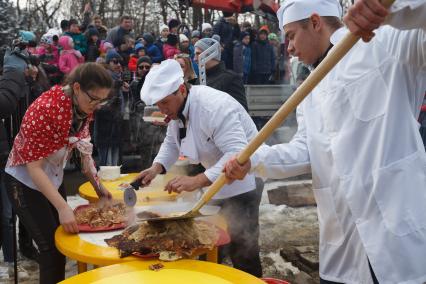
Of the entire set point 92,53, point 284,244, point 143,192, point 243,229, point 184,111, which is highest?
point 92,53

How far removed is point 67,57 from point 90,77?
5.66 meters

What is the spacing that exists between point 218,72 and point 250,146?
11.1ft

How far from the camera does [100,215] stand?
287 cm

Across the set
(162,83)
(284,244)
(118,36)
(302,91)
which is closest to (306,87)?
(302,91)

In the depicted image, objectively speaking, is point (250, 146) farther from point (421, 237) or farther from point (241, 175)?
point (421, 237)

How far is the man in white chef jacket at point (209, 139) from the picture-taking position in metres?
2.94

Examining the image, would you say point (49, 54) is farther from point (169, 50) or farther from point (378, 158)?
point (378, 158)

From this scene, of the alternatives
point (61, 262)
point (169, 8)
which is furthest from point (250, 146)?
point (169, 8)

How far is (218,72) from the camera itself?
205 inches

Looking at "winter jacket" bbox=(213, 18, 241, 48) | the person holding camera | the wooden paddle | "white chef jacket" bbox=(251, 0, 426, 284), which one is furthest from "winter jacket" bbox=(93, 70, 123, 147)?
"white chef jacket" bbox=(251, 0, 426, 284)

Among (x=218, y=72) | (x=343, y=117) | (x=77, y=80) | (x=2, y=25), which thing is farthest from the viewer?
(x=218, y=72)

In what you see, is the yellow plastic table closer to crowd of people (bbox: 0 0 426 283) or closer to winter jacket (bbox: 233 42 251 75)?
crowd of people (bbox: 0 0 426 283)

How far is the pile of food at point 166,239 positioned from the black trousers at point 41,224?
2.20 feet

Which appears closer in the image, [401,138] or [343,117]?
[401,138]
